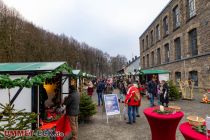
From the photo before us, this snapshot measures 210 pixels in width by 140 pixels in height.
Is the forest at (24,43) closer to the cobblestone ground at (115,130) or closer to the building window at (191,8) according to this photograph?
the cobblestone ground at (115,130)

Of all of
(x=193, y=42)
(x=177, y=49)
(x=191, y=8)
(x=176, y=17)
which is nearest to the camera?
(x=193, y=42)

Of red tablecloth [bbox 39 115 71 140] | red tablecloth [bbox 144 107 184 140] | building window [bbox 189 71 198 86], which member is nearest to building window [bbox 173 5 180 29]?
building window [bbox 189 71 198 86]

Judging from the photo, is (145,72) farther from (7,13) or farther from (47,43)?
(47,43)

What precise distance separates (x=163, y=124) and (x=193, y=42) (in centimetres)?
1646

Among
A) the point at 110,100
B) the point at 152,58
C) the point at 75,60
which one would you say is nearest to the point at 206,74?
the point at 110,100

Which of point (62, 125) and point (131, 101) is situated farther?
point (131, 101)

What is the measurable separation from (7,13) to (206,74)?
25763mm

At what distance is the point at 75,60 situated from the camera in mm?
51688

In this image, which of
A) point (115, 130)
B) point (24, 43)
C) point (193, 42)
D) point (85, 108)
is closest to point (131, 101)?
point (115, 130)

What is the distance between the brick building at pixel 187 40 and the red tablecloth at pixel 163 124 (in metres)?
12.2

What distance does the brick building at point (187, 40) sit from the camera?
55.0ft

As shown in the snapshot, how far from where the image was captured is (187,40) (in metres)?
20.5

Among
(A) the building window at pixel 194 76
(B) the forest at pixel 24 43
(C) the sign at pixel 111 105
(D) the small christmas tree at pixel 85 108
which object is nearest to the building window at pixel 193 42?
(A) the building window at pixel 194 76

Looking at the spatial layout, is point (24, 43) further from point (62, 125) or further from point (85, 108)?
point (62, 125)
